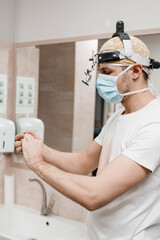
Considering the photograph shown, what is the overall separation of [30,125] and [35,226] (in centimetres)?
69

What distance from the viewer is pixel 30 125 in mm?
2496

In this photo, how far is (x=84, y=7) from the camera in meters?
2.23

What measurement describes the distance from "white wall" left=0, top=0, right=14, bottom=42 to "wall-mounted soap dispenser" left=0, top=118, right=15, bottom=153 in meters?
0.62

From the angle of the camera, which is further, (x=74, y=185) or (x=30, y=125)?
(x=30, y=125)

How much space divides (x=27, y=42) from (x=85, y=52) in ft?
1.77

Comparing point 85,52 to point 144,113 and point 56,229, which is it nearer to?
point 144,113

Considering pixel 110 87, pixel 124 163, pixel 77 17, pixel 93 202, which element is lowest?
pixel 93 202

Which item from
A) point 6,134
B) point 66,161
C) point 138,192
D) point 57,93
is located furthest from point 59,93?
point 138,192

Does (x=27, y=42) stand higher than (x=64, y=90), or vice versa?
(x=27, y=42)

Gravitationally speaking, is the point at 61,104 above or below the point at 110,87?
below

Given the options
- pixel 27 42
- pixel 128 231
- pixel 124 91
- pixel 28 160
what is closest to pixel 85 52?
pixel 27 42

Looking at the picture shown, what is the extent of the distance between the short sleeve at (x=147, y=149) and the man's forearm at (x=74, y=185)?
7.1 inches

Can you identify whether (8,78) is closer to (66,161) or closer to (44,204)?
(44,204)

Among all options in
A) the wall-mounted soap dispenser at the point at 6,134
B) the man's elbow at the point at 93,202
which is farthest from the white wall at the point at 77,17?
the man's elbow at the point at 93,202
